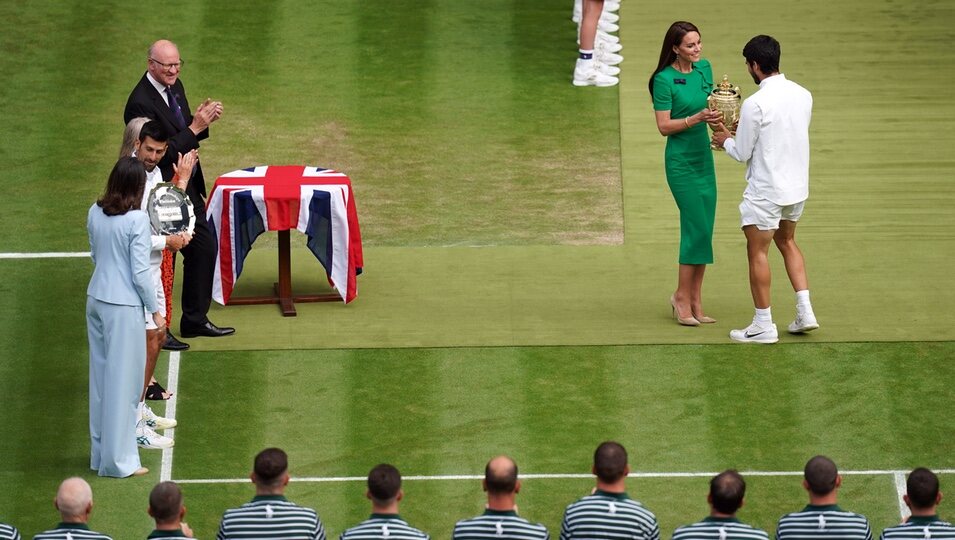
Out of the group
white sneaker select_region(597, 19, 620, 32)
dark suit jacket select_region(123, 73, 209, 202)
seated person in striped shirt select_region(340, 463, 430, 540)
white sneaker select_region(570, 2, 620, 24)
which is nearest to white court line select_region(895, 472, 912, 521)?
seated person in striped shirt select_region(340, 463, 430, 540)

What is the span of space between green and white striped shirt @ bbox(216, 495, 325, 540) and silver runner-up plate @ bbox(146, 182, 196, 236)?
3426 mm

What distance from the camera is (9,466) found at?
12031 mm

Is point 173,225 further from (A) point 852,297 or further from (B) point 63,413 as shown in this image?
(A) point 852,297

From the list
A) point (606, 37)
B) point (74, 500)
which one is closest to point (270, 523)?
point (74, 500)

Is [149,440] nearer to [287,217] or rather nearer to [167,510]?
[287,217]

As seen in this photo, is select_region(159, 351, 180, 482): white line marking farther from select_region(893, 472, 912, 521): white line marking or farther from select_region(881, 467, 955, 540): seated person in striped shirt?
select_region(881, 467, 955, 540): seated person in striped shirt

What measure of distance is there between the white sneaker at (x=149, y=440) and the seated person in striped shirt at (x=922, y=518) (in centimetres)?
511

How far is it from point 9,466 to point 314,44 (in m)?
8.55

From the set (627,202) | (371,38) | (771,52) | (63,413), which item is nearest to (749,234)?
(771,52)

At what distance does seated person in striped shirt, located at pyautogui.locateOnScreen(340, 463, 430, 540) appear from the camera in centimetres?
891

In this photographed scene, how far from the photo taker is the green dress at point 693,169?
44.9 ft

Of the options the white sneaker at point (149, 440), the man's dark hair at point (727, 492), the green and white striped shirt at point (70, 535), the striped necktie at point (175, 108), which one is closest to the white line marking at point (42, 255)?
the striped necktie at point (175, 108)

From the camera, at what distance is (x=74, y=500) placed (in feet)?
29.8

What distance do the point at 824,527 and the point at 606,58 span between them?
35.4ft
